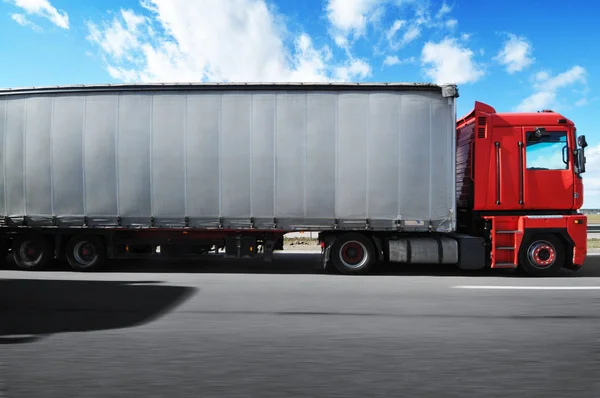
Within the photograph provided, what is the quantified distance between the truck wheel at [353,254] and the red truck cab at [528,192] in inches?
96.6

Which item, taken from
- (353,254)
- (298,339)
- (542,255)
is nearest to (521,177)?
(542,255)

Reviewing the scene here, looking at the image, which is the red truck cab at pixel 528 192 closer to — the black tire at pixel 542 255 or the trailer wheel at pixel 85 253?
the black tire at pixel 542 255

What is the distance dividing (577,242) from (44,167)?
37.0ft

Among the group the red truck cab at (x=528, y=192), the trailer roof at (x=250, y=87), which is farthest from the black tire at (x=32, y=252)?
the red truck cab at (x=528, y=192)

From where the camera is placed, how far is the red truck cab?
8297 millimetres

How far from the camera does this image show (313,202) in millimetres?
8391

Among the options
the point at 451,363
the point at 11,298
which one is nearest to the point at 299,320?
the point at 451,363

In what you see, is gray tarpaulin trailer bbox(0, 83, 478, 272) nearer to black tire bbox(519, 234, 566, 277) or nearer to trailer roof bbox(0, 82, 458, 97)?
trailer roof bbox(0, 82, 458, 97)

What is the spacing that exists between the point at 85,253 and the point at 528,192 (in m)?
9.62

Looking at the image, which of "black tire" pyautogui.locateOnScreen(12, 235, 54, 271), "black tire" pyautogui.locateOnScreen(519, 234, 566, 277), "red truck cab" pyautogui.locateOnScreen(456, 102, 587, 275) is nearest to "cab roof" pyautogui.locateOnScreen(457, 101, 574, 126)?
"red truck cab" pyautogui.locateOnScreen(456, 102, 587, 275)

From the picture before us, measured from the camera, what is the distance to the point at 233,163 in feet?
27.8

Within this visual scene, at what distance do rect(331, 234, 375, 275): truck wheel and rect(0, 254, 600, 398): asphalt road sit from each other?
125cm

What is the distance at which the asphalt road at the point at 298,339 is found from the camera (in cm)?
302

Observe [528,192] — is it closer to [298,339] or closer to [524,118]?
[524,118]
